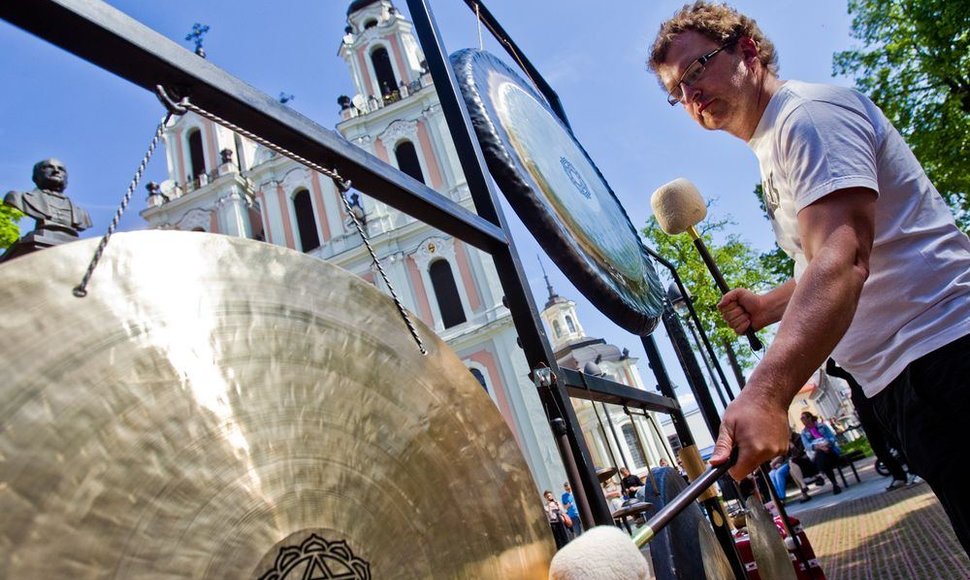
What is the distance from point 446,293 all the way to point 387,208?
3381 millimetres

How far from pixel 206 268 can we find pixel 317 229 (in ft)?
62.0

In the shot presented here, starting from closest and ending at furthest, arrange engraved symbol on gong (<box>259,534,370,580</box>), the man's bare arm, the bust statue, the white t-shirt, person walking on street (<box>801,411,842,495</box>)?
engraved symbol on gong (<box>259,534,370,580</box>)
the man's bare arm
the white t-shirt
the bust statue
person walking on street (<box>801,411,842,495</box>)

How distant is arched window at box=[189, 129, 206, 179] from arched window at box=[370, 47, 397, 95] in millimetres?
7037

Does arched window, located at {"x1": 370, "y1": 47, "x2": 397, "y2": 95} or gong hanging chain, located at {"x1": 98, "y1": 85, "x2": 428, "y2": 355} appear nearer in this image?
gong hanging chain, located at {"x1": 98, "y1": 85, "x2": 428, "y2": 355}

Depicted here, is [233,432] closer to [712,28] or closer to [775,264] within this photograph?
[712,28]

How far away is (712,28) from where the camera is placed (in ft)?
5.31

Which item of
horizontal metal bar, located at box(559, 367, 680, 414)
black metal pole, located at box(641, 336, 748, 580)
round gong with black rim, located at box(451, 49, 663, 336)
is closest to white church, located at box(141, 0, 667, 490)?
black metal pole, located at box(641, 336, 748, 580)

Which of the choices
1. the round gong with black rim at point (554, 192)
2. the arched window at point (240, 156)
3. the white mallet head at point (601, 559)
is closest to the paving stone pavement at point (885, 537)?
the round gong with black rim at point (554, 192)

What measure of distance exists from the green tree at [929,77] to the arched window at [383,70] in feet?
45.7

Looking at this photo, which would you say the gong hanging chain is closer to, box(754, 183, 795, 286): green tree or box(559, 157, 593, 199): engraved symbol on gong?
box(559, 157, 593, 199): engraved symbol on gong

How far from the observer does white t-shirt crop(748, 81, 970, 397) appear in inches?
46.7

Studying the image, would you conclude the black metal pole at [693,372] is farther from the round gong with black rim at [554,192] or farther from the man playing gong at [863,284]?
the man playing gong at [863,284]

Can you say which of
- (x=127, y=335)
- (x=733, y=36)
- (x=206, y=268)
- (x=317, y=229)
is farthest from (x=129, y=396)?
(x=317, y=229)

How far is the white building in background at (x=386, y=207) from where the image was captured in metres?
16.5
